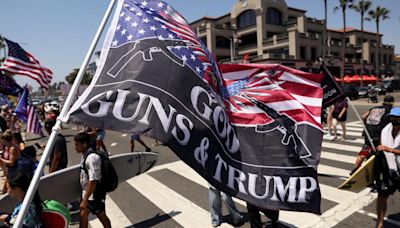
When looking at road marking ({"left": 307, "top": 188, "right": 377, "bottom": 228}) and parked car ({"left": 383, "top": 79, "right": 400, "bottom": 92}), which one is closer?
road marking ({"left": 307, "top": 188, "right": 377, "bottom": 228})

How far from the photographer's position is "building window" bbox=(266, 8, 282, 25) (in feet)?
154

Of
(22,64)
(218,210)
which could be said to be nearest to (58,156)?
(218,210)

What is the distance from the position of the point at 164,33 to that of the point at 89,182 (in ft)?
6.84

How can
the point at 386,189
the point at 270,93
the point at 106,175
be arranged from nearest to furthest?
the point at 270,93 → the point at 106,175 → the point at 386,189

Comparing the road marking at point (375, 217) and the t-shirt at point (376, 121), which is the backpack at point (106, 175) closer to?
the road marking at point (375, 217)

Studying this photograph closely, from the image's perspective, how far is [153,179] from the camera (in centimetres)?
738

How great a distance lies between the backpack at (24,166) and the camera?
15.7 feet

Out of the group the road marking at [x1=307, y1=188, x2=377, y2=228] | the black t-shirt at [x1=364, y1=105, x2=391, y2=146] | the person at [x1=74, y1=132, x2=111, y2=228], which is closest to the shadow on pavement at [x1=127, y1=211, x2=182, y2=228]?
the person at [x1=74, y1=132, x2=111, y2=228]

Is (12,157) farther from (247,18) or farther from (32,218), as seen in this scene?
(247,18)

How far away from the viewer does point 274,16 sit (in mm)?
47844

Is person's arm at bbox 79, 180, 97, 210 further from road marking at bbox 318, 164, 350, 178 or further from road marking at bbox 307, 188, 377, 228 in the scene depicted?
road marking at bbox 318, 164, 350, 178

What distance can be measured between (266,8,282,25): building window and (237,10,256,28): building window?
2231mm

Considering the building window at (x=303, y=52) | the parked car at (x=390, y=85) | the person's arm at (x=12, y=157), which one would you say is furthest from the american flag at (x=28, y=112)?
the parked car at (x=390, y=85)

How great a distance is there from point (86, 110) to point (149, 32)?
3.23 ft
